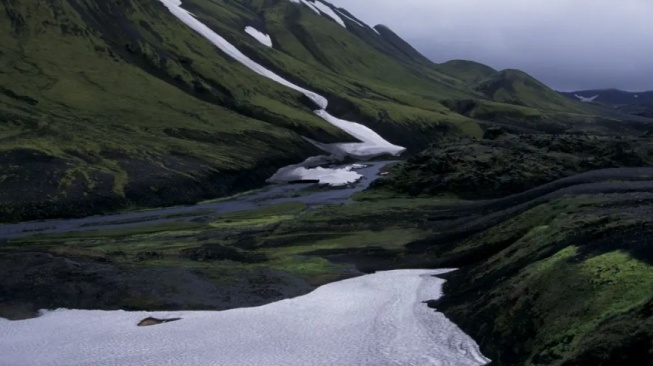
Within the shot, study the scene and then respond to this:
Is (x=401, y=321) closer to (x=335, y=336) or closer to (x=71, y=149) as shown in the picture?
(x=335, y=336)

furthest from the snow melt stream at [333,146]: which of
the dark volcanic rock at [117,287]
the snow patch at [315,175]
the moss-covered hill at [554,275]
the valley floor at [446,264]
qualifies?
the dark volcanic rock at [117,287]

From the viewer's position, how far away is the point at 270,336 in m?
31.1

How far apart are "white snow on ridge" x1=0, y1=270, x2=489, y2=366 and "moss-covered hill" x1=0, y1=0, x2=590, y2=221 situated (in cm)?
4862

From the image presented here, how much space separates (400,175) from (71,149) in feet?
167

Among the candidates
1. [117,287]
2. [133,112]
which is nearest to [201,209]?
[117,287]

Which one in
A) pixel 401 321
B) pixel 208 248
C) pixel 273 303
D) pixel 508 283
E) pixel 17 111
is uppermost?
pixel 508 283

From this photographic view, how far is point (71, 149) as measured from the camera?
A: 9606 cm

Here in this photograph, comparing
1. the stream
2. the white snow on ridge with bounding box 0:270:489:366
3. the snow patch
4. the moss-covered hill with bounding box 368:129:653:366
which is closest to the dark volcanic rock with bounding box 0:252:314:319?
the white snow on ridge with bounding box 0:270:489:366

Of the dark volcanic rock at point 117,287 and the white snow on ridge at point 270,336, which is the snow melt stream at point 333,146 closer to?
the dark volcanic rock at point 117,287

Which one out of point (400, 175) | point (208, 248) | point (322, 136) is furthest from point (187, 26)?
point (208, 248)

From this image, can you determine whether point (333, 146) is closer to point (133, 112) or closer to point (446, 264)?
point (133, 112)

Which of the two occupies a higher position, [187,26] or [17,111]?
[187,26]

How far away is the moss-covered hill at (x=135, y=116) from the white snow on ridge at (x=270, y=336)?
4862cm

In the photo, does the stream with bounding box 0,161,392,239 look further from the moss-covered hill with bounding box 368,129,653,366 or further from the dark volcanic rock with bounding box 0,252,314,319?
the moss-covered hill with bounding box 368,129,653,366
